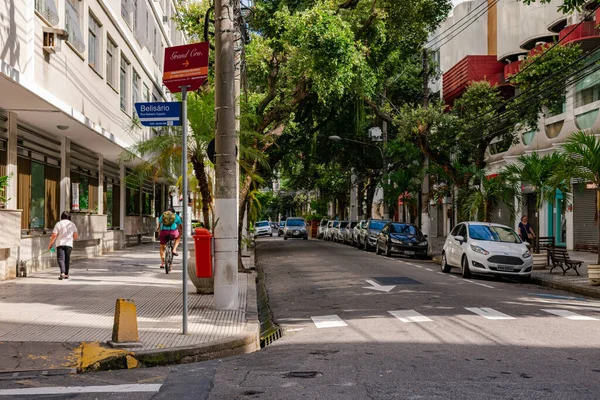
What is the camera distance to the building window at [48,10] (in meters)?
16.9

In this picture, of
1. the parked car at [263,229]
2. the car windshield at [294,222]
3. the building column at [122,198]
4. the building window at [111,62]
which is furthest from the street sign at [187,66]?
the parked car at [263,229]

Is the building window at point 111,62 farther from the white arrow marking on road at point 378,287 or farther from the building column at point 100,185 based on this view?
the white arrow marking on road at point 378,287

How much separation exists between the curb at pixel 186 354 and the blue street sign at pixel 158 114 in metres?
2.91

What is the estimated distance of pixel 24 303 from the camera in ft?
39.8

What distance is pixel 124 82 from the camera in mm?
29297

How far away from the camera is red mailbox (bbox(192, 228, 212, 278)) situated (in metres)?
12.6

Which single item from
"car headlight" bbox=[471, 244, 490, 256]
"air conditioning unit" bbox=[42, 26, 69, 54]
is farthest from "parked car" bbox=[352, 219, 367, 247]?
"air conditioning unit" bbox=[42, 26, 69, 54]

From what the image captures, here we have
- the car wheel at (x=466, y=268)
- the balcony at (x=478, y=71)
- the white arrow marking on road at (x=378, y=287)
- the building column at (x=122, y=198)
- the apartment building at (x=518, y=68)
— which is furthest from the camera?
the balcony at (x=478, y=71)

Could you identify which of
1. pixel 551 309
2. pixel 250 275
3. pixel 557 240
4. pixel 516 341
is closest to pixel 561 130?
pixel 557 240

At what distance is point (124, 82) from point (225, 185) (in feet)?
62.3

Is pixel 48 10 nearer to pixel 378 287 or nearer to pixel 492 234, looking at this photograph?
pixel 378 287

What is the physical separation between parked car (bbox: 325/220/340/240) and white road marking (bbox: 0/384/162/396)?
43.7 metres

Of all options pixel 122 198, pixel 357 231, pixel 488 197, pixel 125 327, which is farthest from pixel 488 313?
pixel 357 231

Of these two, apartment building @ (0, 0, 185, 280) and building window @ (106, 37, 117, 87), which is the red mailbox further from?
building window @ (106, 37, 117, 87)
